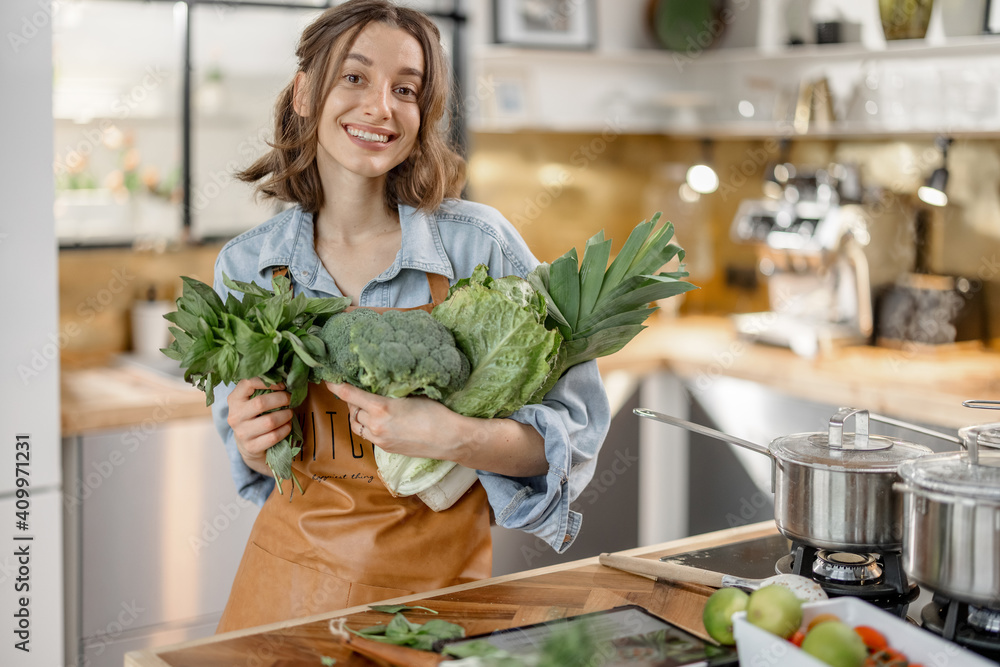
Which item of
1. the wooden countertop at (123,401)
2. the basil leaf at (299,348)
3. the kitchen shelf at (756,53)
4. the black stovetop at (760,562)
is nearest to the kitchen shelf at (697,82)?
the kitchen shelf at (756,53)

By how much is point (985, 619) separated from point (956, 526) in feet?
0.47

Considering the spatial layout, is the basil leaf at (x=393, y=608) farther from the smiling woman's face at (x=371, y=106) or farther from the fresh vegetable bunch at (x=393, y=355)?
the smiling woman's face at (x=371, y=106)

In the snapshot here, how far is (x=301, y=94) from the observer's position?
1465mm

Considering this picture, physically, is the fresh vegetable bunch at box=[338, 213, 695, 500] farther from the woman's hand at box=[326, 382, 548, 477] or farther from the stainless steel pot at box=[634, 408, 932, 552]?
the stainless steel pot at box=[634, 408, 932, 552]

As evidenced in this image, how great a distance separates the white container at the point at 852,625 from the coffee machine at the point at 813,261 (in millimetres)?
2113

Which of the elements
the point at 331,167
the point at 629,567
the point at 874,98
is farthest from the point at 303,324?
the point at 874,98

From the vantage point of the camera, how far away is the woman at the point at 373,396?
52.2 inches

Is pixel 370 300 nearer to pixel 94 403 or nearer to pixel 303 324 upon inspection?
pixel 303 324

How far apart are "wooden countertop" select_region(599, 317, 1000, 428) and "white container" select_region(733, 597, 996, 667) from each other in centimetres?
159

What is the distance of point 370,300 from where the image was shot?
1474 mm

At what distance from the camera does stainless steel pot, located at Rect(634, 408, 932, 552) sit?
114 cm

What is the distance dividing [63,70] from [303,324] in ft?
6.88

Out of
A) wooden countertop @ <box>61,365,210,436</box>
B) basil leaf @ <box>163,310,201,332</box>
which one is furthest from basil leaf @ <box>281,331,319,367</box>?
wooden countertop @ <box>61,365,210,436</box>

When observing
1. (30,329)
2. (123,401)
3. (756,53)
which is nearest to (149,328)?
(123,401)
